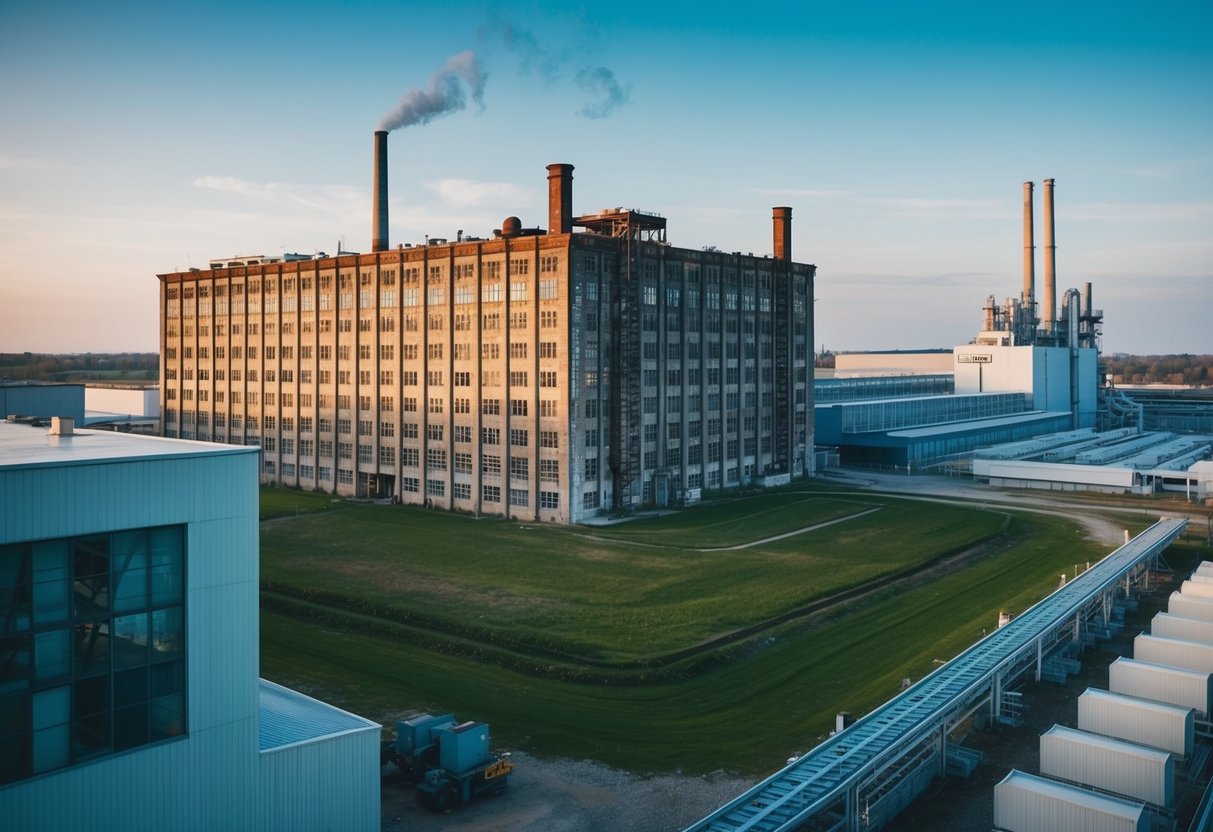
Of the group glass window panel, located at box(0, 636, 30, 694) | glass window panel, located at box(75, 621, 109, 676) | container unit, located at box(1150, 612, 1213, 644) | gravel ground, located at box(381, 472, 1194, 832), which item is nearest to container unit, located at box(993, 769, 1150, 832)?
gravel ground, located at box(381, 472, 1194, 832)

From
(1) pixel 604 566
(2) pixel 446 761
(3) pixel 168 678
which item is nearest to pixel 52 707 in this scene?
(3) pixel 168 678

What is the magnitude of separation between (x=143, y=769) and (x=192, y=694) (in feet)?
5.37

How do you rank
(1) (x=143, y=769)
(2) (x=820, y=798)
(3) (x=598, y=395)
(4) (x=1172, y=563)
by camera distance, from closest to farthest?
(1) (x=143, y=769), (2) (x=820, y=798), (4) (x=1172, y=563), (3) (x=598, y=395)

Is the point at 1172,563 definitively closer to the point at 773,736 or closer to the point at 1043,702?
the point at 1043,702

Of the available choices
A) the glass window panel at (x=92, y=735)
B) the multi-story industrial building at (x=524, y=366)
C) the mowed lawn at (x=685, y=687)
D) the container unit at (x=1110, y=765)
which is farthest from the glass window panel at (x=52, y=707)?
the multi-story industrial building at (x=524, y=366)

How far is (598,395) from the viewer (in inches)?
2729

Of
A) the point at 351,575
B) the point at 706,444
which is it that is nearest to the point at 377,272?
the point at 706,444

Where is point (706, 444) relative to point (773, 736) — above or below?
above

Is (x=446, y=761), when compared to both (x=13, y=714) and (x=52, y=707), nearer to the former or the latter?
(x=52, y=707)

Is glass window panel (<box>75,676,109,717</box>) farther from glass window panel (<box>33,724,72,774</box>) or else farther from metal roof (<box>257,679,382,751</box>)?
metal roof (<box>257,679,382,751</box>)

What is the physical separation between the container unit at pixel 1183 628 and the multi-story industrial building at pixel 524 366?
38.4m

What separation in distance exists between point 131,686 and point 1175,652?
32023mm

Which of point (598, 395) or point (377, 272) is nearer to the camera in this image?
point (598, 395)

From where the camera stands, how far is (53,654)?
1833cm
